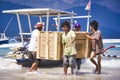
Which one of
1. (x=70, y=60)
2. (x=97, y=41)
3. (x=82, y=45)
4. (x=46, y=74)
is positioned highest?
(x=97, y=41)

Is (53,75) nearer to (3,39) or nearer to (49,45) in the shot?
(49,45)

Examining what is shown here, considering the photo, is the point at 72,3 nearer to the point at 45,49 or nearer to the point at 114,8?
the point at 114,8

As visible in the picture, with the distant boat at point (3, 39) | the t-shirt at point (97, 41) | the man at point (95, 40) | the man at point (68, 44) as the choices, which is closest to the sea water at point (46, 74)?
the man at point (68, 44)

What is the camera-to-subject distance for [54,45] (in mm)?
9641

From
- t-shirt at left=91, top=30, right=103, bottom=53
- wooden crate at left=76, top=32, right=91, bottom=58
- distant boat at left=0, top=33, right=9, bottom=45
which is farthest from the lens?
distant boat at left=0, top=33, right=9, bottom=45

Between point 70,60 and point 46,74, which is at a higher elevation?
point 70,60

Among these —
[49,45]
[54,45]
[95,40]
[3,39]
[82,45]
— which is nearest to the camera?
[54,45]

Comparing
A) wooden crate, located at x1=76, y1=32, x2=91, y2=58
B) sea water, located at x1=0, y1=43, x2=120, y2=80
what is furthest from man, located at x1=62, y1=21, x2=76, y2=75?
wooden crate, located at x1=76, y1=32, x2=91, y2=58

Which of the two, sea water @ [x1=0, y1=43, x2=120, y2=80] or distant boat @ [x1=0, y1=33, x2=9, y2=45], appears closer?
sea water @ [x1=0, y1=43, x2=120, y2=80]

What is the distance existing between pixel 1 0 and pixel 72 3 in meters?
4.76

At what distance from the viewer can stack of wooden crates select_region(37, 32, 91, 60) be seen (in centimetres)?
962

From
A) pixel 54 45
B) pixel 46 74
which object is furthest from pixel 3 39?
pixel 54 45

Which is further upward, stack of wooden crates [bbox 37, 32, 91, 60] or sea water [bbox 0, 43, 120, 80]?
stack of wooden crates [bbox 37, 32, 91, 60]

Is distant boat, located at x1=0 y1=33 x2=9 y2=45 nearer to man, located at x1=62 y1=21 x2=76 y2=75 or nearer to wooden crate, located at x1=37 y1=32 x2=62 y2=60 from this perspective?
wooden crate, located at x1=37 y1=32 x2=62 y2=60
